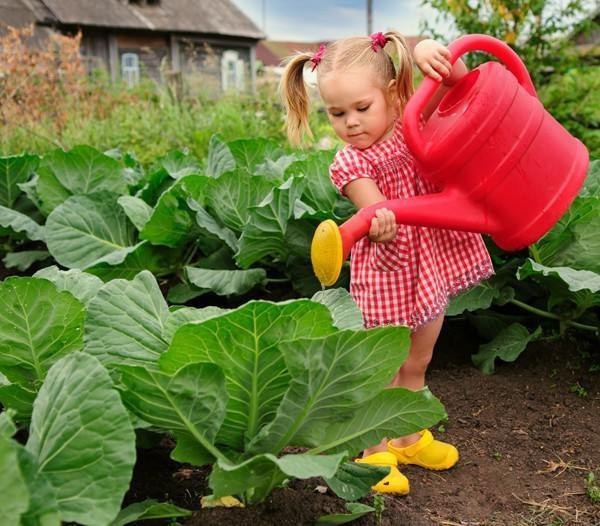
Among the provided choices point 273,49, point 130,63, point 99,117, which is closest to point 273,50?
point 273,49

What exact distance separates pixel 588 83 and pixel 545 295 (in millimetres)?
6843

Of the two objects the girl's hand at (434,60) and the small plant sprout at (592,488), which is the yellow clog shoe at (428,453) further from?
the girl's hand at (434,60)

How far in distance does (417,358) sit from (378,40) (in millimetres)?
968

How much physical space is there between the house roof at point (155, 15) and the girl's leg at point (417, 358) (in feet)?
84.3

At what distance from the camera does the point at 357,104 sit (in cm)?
236

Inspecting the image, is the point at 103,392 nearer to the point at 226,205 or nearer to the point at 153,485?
the point at 153,485

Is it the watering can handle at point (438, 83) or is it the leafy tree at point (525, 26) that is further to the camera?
the leafy tree at point (525, 26)

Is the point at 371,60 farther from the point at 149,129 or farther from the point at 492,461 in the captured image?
the point at 149,129

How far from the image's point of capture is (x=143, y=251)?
354 centimetres

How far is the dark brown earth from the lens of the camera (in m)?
1.98

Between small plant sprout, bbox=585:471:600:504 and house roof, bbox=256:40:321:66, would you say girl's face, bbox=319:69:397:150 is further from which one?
house roof, bbox=256:40:321:66

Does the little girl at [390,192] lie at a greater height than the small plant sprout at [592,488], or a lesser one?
greater

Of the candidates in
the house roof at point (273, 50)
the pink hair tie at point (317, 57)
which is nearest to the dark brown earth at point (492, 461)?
the pink hair tie at point (317, 57)

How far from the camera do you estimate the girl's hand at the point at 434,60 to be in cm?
224
